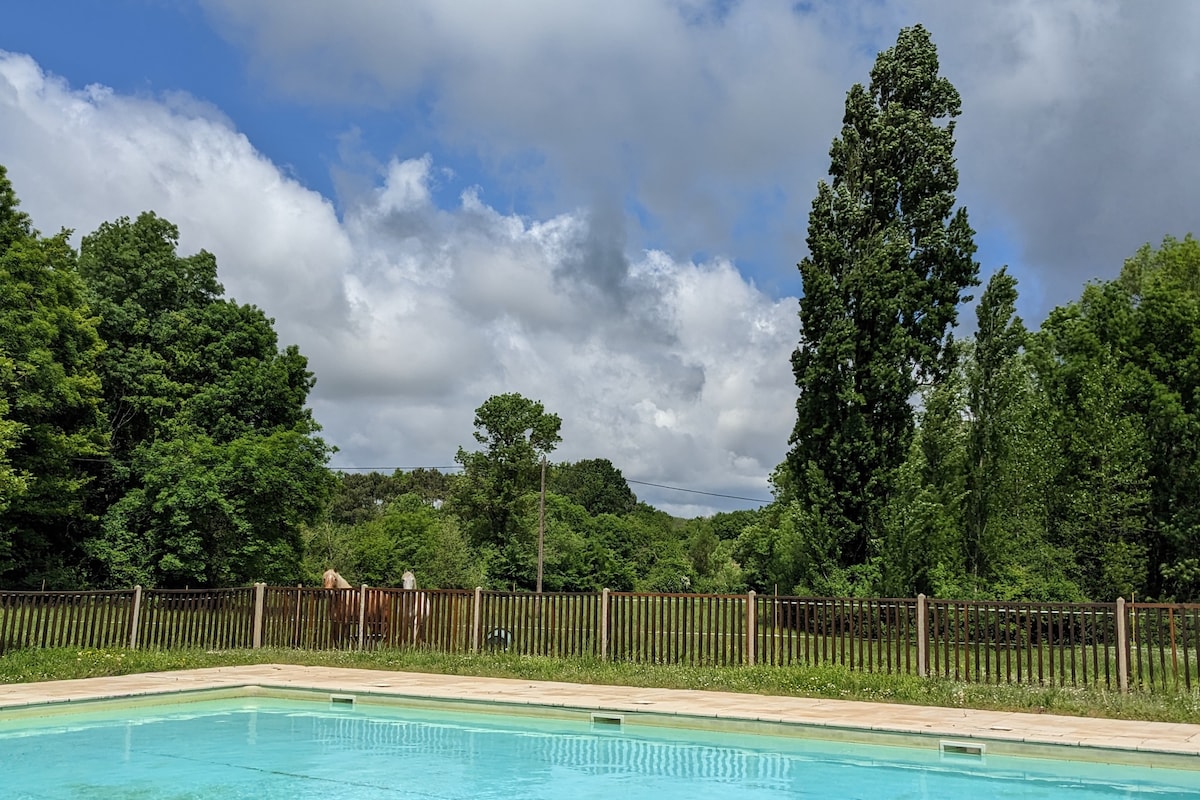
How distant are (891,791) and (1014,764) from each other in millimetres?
1443

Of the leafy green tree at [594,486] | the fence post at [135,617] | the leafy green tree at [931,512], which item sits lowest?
the fence post at [135,617]

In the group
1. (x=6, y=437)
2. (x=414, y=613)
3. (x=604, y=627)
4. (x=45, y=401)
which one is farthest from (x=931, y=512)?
(x=45, y=401)

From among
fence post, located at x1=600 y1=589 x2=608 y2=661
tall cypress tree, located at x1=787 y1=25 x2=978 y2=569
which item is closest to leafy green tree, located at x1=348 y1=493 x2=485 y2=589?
tall cypress tree, located at x1=787 y1=25 x2=978 y2=569

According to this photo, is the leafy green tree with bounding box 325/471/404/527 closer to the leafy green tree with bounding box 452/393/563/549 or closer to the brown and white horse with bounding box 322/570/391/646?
the leafy green tree with bounding box 452/393/563/549

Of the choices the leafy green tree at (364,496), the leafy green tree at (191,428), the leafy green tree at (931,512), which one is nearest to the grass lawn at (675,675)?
the leafy green tree at (931,512)

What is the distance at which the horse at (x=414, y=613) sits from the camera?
15477mm

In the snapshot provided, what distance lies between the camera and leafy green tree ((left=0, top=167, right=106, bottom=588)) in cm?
2455

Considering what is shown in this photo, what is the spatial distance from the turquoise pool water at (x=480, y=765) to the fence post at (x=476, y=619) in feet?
13.7

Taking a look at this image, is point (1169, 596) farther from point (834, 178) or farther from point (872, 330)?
point (834, 178)

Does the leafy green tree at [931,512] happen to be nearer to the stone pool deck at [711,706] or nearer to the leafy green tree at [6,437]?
the stone pool deck at [711,706]

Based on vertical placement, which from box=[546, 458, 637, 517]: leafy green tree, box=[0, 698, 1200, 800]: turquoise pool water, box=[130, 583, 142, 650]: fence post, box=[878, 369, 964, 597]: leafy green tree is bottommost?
box=[0, 698, 1200, 800]: turquoise pool water

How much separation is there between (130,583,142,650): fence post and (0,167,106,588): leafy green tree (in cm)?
994

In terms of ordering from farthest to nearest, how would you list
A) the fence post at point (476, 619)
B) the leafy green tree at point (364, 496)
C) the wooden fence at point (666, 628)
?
the leafy green tree at point (364, 496), the fence post at point (476, 619), the wooden fence at point (666, 628)

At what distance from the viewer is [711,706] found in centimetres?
1048
